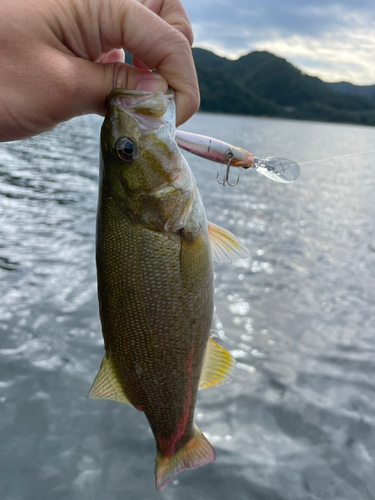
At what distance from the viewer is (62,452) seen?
156 inches

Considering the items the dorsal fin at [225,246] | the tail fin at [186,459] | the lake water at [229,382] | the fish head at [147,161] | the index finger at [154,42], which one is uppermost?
the index finger at [154,42]

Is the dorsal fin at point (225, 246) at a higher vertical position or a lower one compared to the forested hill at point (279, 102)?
lower

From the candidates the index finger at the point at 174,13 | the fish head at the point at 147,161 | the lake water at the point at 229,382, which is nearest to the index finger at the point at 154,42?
the fish head at the point at 147,161

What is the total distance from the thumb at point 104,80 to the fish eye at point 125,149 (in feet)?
0.91

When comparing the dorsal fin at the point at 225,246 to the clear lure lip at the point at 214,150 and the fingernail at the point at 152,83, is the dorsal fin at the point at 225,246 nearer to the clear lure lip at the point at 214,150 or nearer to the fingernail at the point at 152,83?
the clear lure lip at the point at 214,150

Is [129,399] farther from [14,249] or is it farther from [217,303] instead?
[14,249]

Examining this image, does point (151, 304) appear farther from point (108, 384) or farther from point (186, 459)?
point (186, 459)

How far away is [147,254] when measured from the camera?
7.41 feet

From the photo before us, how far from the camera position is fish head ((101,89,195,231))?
2.12 metres

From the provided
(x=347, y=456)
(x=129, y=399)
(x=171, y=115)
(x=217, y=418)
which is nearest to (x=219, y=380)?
(x=129, y=399)

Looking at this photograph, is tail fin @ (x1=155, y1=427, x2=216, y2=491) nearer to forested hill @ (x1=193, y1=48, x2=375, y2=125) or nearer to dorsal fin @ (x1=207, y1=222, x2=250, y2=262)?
dorsal fin @ (x1=207, y1=222, x2=250, y2=262)

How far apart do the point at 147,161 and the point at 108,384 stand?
57.9 inches

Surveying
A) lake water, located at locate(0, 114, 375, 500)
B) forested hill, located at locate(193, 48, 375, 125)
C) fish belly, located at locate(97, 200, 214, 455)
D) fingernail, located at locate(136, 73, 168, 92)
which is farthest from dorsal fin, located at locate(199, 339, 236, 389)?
forested hill, located at locate(193, 48, 375, 125)

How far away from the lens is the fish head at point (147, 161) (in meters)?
2.12
